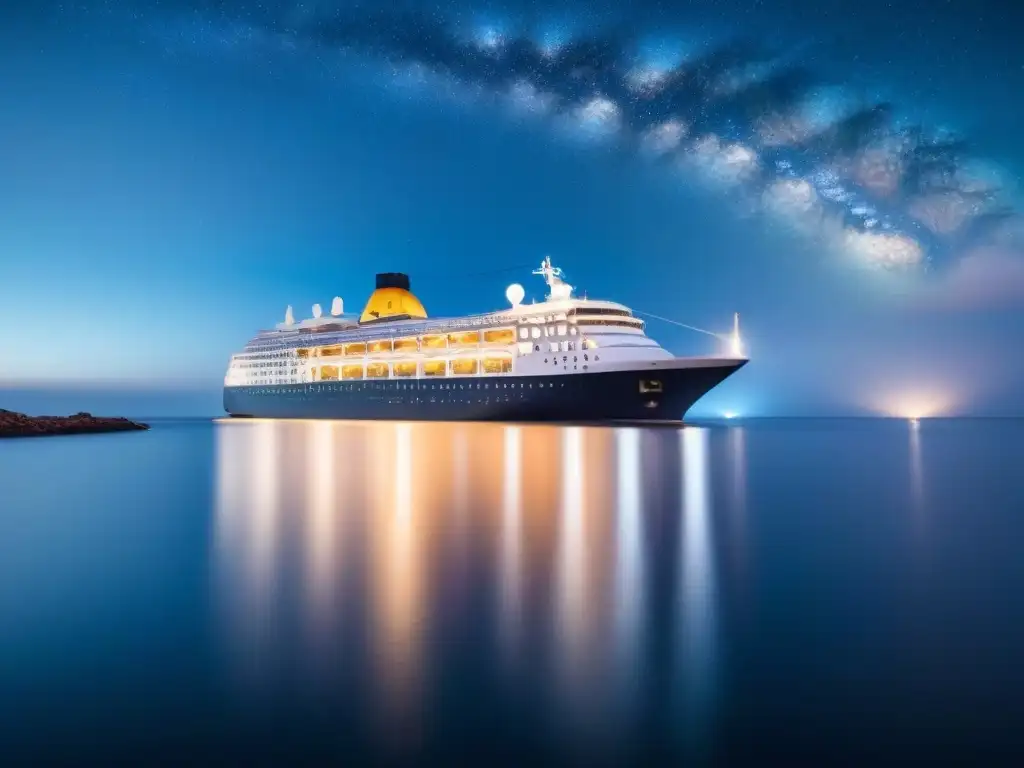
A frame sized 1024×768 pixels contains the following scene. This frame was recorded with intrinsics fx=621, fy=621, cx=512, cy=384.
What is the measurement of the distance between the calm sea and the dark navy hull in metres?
30.0

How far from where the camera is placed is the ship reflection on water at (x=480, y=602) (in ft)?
14.9

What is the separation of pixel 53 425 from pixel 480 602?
174 feet

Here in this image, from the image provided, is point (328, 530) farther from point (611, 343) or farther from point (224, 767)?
point (611, 343)

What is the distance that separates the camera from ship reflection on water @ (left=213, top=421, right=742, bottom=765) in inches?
179

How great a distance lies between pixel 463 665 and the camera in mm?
5047

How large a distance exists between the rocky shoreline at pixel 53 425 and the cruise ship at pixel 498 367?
18.7 m

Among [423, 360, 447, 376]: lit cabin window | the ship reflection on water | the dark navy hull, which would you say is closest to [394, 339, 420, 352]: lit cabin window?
[423, 360, 447, 376]: lit cabin window

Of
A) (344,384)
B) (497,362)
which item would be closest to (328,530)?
(497,362)

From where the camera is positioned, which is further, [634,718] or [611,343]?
[611,343]

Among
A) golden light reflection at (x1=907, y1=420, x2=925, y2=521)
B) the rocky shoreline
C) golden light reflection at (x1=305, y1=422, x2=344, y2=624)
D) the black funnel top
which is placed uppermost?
the black funnel top

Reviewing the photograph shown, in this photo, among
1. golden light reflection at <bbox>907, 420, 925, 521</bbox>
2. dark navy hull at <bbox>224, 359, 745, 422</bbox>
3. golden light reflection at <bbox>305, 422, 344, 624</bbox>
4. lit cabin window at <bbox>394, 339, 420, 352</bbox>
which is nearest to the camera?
golden light reflection at <bbox>305, 422, 344, 624</bbox>

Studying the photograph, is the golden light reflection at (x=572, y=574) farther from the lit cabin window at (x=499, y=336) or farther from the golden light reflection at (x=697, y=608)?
the lit cabin window at (x=499, y=336)

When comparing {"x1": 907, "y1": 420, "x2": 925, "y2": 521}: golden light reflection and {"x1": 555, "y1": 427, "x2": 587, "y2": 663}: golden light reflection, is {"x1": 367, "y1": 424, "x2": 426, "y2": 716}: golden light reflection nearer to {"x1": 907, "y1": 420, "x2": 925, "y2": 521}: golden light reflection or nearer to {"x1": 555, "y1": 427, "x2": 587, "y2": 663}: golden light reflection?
{"x1": 555, "y1": 427, "x2": 587, "y2": 663}: golden light reflection

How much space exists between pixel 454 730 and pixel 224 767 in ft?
4.50
